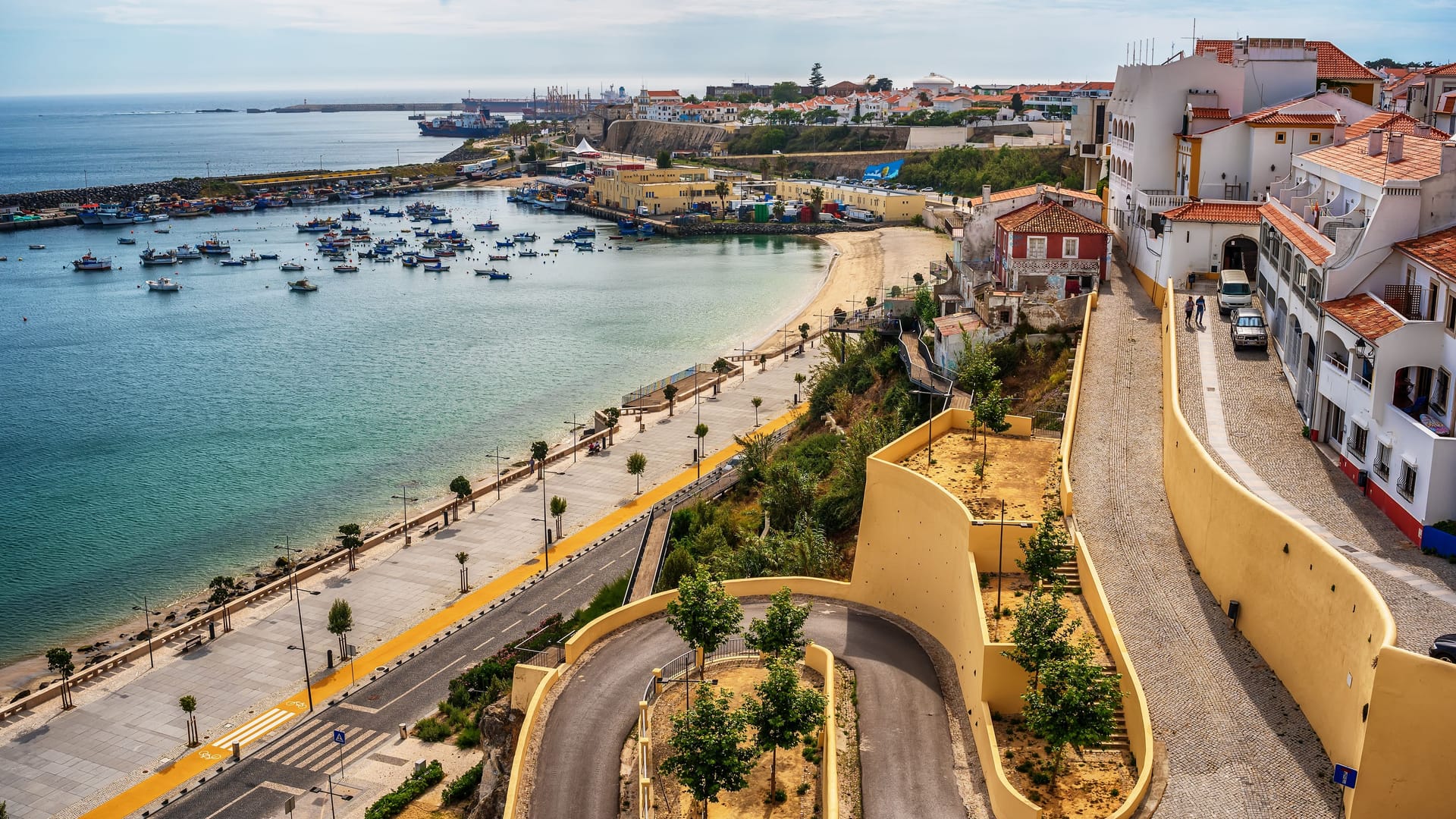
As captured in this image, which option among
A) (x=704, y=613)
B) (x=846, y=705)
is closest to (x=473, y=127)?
(x=704, y=613)

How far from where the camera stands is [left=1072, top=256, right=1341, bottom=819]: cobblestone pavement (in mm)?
10781

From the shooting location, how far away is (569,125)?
155750mm

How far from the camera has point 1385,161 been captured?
1769cm

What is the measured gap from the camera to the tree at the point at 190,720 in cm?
2003

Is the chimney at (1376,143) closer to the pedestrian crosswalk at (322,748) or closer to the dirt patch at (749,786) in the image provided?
the dirt patch at (749,786)

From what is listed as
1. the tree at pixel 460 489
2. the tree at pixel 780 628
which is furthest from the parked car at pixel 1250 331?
the tree at pixel 460 489

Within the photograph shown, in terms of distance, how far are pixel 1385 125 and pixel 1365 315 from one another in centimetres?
877

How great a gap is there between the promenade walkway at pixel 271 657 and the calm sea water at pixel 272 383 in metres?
A: 3.70

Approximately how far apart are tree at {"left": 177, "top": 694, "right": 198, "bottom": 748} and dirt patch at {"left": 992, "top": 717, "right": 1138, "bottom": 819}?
14.1 m

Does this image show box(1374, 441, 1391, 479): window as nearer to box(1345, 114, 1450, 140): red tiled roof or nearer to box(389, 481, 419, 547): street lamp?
box(1345, 114, 1450, 140): red tiled roof

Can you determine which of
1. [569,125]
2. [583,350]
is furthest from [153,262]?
[569,125]

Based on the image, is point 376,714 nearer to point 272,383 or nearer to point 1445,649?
point 1445,649

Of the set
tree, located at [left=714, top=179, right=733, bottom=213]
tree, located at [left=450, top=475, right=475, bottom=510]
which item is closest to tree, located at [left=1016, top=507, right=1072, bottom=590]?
tree, located at [left=450, top=475, right=475, bottom=510]

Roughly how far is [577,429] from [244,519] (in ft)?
34.5
